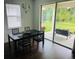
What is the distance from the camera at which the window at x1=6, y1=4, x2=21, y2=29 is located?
18.7 ft

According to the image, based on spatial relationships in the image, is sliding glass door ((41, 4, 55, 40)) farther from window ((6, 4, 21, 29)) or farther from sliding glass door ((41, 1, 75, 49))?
window ((6, 4, 21, 29))

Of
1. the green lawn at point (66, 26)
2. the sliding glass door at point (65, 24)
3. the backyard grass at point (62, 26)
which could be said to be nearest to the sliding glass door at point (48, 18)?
the backyard grass at point (62, 26)

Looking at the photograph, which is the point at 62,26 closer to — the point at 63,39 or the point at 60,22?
the point at 60,22

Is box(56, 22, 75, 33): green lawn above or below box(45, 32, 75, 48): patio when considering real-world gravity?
above

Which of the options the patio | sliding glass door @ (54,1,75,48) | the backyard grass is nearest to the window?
the backyard grass

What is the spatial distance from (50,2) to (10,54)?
3556 millimetres

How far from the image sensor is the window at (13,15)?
18.7 ft

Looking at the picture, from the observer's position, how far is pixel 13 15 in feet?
19.4

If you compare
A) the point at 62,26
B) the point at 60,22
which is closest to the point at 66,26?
the point at 62,26

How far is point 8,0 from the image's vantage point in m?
5.65

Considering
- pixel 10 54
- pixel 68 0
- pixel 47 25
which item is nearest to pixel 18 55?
pixel 10 54

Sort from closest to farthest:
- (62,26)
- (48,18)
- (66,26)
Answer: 1. (66,26)
2. (62,26)
3. (48,18)

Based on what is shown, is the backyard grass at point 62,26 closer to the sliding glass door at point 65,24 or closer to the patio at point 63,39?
the sliding glass door at point 65,24
